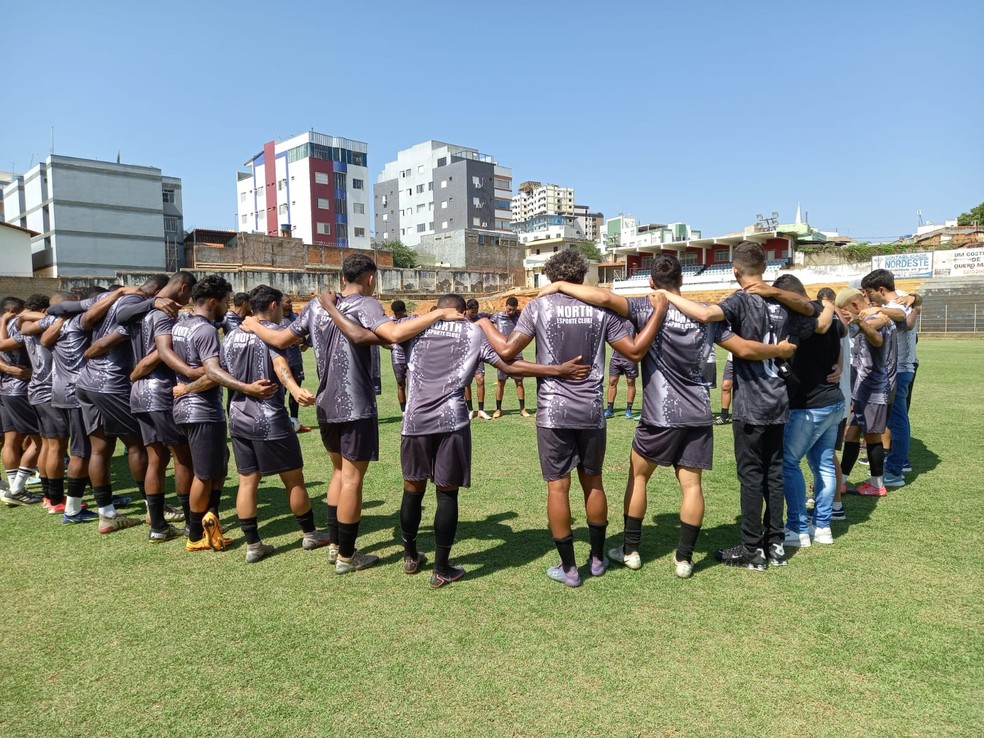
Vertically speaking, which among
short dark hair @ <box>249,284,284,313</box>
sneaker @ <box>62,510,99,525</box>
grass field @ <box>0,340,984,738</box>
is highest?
short dark hair @ <box>249,284,284,313</box>

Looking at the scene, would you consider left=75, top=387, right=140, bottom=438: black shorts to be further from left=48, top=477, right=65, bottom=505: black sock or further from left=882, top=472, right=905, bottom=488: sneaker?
left=882, top=472, right=905, bottom=488: sneaker

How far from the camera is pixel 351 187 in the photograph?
76562 mm

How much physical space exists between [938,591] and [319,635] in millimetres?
4086

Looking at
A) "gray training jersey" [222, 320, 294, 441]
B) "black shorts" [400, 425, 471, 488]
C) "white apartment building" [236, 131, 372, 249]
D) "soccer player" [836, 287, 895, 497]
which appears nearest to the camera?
"black shorts" [400, 425, 471, 488]

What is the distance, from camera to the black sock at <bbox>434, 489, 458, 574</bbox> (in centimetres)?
436

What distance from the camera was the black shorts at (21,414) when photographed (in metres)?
6.87

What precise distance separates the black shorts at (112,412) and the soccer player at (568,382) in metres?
3.73

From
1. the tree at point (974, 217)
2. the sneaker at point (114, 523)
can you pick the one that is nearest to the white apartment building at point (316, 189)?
the tree at point (974, 217)

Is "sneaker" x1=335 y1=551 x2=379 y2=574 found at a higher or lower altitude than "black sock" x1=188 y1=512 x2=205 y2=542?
lower

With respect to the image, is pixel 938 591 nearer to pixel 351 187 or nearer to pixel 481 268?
pixel 481 268

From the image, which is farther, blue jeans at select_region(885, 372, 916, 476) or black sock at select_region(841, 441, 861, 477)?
blue jeans at select_region(885, 372, 916, 476)

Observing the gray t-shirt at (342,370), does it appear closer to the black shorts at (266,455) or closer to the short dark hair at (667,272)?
the black shorts at (266,455)

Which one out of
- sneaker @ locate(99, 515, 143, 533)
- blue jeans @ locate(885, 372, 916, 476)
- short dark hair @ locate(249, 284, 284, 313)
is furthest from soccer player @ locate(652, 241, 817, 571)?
sneaker @ locate(99, 515, 143, 533)

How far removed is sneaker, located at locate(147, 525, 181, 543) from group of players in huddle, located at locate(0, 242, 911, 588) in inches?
0.5
